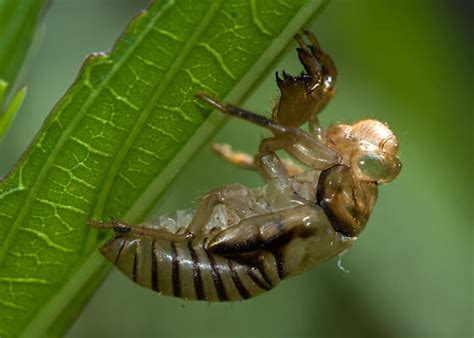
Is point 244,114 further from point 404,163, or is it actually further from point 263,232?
point 404,163

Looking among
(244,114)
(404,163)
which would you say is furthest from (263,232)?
(404,163)

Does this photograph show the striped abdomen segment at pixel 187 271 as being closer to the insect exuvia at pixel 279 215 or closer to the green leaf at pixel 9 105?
the insect exuvia at pixel 279 215

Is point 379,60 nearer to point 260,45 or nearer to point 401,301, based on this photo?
point 401,301

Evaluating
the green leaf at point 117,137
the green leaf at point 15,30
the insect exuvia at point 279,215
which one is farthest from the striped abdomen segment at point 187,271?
the green leaf at point 15,30

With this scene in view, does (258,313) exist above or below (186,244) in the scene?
below

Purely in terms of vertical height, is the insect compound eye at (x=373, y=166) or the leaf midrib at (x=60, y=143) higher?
the insect compound eye at (x=373, y=166)

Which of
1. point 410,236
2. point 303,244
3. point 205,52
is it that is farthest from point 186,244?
point 410,236
